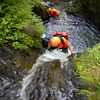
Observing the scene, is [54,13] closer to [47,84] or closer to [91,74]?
[91,74]

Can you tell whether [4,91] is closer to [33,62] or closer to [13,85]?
[13,85]

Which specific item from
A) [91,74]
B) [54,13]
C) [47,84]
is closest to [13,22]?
[47,84]

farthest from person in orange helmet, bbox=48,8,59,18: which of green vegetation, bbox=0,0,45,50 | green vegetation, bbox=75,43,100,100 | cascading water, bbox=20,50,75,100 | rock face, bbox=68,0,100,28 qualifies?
cascading water, bbox=20,50,75,100

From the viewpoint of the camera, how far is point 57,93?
2740 millimetres

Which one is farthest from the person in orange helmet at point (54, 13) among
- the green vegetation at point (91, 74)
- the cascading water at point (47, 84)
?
the cascading water at point (47, 84)

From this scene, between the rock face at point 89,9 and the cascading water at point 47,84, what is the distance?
8.65 meters

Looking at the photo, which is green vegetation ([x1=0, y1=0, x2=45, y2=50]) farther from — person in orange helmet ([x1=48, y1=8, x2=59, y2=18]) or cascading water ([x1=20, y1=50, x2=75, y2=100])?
person in orange helmet ([x1=48, y1=8, x2=59, y2=18])

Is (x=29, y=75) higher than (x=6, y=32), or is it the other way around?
(x=6, y=32)

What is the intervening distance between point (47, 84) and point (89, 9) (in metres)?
10.8

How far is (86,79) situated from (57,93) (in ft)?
3.63

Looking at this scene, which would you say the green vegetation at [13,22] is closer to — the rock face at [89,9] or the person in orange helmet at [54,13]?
the person in orange helmet at [54,13]

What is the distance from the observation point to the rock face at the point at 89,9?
31.2 feet

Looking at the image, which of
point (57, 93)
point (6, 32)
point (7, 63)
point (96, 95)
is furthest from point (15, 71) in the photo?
point (96, 95)

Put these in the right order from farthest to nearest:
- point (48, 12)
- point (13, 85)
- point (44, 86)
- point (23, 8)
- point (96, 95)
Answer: point (48, 12)
point (23, 8)
point (44, 86)
point (13, 85)
point (96, 95)
